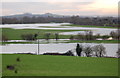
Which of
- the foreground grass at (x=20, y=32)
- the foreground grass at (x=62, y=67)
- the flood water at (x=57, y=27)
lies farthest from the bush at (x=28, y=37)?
the foreground grass at (x=62, y=67)

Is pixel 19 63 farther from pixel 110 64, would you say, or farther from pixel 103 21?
pixel 103 21

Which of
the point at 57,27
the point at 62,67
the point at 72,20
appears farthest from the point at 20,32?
the point at 62,67

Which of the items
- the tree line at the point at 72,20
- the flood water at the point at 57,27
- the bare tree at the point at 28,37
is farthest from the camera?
the bare tree at the point at 28,37

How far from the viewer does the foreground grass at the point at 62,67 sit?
7.63ft

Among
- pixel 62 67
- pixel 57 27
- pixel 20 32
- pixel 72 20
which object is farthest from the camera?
pixel 57 27

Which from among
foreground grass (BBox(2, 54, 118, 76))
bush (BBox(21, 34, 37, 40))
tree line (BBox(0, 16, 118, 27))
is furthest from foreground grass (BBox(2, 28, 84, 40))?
foreground grass (BBox(2, 54, 118, 76))

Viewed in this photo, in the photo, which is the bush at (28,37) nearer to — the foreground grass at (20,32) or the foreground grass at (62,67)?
the foreground grass at (20,32)

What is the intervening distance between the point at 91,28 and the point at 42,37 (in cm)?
192

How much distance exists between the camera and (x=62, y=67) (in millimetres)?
2596

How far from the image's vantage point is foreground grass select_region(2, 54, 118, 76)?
232 cm

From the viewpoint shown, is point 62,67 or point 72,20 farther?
point 72,20

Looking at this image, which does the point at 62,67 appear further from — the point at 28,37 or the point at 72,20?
the point at 72,20

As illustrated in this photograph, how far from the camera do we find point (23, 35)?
6566 mm

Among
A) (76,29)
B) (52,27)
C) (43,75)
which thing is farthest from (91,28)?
(43,75)
